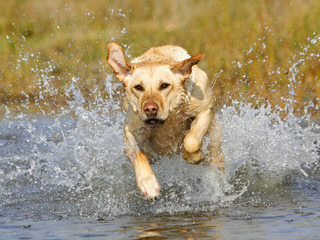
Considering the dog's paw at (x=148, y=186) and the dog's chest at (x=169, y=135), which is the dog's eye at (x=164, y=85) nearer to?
the dog's chest at (x=169, y=135)

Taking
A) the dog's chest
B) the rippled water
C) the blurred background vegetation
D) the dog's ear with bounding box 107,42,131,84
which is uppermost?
the blurred background vegetation

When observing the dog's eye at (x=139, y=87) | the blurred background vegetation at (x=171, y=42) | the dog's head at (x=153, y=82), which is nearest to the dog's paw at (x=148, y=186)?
the dog's head at (x=153, y=82)

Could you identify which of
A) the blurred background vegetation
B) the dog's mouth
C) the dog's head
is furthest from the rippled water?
the blurred background vegetation

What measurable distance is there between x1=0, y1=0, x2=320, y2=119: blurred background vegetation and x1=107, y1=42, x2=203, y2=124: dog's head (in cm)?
397

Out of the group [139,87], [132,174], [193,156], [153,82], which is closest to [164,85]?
[153,82]

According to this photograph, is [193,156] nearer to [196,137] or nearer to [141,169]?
[196,137]

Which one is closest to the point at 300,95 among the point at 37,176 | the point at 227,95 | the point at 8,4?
the point at 227,95

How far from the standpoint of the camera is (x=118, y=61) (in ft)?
18.1

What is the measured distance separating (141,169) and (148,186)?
193 mm

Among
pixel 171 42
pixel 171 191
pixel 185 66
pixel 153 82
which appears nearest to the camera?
pixel 153 82

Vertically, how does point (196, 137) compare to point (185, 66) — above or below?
below

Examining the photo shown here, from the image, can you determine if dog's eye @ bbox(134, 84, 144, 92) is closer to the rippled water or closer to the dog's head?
the dog's head

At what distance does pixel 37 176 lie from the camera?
23.4ft

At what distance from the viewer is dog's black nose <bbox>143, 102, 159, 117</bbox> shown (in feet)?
16.7
